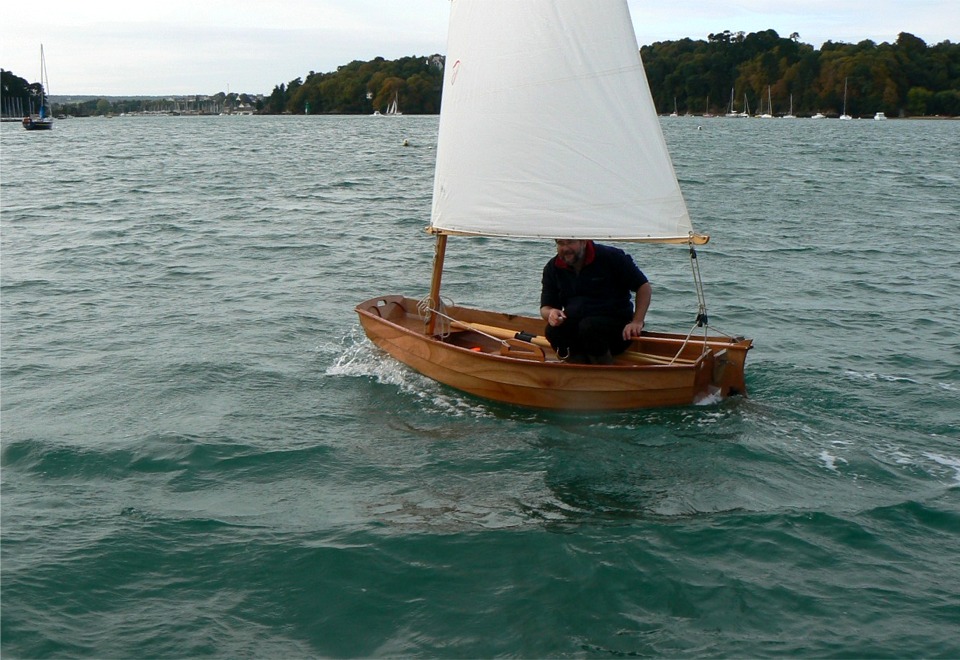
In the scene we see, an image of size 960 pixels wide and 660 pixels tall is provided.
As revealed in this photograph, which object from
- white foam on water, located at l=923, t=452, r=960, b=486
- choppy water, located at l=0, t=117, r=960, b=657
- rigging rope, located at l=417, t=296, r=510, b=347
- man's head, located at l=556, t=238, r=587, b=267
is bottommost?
choppy water, located at l=0, t=117, r=960, b=657

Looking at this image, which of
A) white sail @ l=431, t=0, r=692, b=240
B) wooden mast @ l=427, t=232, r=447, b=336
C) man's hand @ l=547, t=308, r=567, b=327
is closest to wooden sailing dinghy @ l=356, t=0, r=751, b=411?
white sail @ l=431, t=0, r=692, b=240

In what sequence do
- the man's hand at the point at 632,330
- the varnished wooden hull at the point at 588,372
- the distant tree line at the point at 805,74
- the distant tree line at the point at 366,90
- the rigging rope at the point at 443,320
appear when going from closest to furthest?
the varnished wooden hull at the point at 588,372 < the man's hand at the point at 632,330 < the rigging rope at the point at 443,320 < the distant tree line at the point at 805,74 < the distant tree line at the point at 366,90

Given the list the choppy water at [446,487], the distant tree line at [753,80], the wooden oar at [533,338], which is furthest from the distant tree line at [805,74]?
the wooden oar at [533,338]

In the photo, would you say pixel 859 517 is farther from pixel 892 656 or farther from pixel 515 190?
pixel 515 190

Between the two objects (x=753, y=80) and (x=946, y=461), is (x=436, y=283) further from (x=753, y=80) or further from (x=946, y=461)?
(x=753, y=80)

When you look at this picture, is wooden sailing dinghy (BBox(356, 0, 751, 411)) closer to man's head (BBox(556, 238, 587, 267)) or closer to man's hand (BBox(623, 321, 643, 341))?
man's head (BBox(556, 238, 587, 267))

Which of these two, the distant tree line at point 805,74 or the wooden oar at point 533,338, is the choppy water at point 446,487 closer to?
the wooden oar at point 533,338

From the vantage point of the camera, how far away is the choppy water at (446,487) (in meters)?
5.46

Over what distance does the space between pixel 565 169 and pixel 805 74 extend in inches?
5343

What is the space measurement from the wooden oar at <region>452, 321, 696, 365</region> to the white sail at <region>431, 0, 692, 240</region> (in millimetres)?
1071

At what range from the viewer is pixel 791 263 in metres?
16.7

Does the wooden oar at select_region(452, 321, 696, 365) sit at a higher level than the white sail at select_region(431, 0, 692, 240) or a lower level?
lower

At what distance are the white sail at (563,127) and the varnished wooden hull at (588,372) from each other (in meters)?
1.08

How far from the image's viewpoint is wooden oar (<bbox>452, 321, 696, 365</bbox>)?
8.65 m
